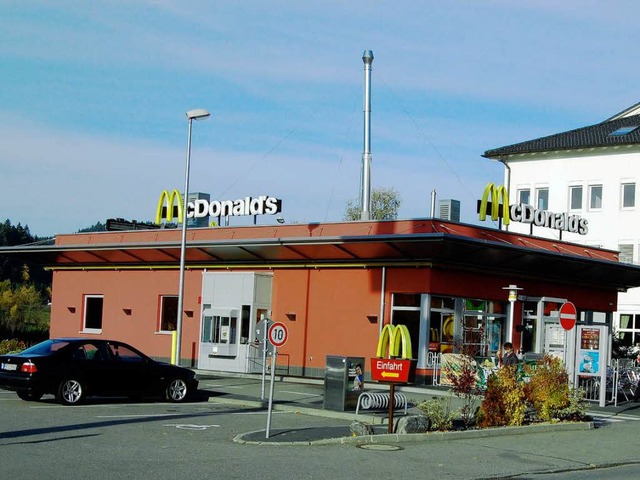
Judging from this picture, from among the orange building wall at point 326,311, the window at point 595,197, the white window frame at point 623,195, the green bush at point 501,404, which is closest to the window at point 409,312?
the orange building wall at point 326,311

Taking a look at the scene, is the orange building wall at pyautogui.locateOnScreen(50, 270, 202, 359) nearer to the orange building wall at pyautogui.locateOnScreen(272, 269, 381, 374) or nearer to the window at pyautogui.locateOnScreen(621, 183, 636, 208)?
the orange building wall at pyautogui.locateOnScreen(272, 269, 381, 374)

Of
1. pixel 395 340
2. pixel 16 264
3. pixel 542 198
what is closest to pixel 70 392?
pixel 395 340

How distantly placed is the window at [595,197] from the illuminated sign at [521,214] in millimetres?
16829

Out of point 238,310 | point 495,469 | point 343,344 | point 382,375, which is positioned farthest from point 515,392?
point 238,310

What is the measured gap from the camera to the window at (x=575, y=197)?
2257 inches

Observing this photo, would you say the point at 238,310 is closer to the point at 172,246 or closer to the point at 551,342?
the point at 172,246

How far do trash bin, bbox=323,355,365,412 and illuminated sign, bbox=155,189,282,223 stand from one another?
16080 millimetres

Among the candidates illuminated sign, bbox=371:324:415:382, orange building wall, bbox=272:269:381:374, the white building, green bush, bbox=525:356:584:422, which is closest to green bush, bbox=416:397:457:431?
illuminated sign, bbox=371:324:415:382

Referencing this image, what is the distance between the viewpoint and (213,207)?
38.5 metres

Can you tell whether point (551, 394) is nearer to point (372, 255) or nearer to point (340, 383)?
point (340, 383)

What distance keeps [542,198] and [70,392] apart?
4348 centimetres

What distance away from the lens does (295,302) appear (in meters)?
33.5

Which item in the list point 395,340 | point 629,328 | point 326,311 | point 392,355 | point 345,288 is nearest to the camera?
point 392,355

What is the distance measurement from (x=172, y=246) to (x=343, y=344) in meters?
7.55
